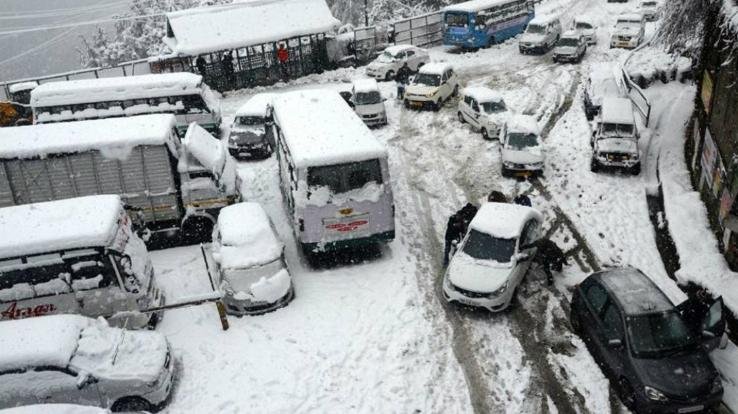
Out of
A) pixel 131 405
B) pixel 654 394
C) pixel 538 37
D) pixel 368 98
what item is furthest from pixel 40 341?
pixel 538 37

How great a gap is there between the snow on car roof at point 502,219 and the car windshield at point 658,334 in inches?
137

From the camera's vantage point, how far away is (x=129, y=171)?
569 inches

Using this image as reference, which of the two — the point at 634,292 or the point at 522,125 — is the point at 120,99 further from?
the point at 634,292

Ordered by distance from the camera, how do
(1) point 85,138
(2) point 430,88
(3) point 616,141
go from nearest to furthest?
(1) point 85,138 → (3) point 616,141 → (2) point 430,88

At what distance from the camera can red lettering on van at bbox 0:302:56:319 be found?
10758mm

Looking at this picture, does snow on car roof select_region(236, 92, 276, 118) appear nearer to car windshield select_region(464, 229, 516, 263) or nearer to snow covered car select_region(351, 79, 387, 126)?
snow covered car select_region(351, 79, 387, 126)

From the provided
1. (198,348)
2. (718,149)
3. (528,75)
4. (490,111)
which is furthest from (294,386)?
(528,75)

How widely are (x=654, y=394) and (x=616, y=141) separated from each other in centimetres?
1117

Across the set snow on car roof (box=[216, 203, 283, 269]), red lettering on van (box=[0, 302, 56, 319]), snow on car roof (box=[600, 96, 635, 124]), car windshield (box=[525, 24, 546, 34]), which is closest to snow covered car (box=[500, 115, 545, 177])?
snow on car roof (box=[600, 96, 635, 124])

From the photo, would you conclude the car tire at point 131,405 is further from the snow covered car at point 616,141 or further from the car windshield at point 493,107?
the car windshield at point 493,107

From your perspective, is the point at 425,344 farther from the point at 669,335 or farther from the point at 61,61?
the point at 61,61

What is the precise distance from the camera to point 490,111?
21.3 meters

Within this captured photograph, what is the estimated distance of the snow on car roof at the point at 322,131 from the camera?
12.7 m

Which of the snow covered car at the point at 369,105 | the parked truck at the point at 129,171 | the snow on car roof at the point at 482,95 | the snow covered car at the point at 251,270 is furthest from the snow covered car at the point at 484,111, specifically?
the snow covered car at the point at 251,270
